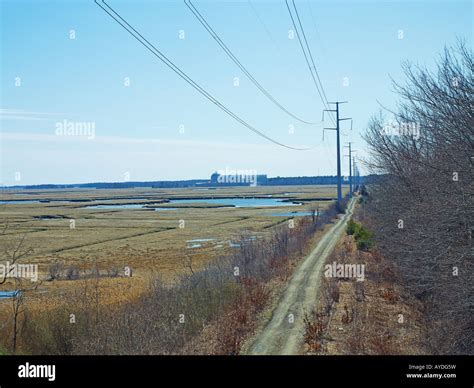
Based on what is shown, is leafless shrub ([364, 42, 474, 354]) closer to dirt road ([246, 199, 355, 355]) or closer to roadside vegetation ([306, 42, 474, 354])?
roadside vegetation ([306, 42, 474, 354])

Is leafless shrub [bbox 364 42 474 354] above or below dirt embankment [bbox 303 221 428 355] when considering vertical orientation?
above

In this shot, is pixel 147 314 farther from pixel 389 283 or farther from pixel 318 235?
pixel 318 235

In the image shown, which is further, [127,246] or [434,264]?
[127,246]

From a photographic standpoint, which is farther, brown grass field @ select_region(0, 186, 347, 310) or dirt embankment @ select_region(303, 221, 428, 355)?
brown grass field @ select_region(0, 186, 347, 310)

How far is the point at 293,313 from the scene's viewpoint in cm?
1700

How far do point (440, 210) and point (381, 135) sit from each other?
37.0 feet

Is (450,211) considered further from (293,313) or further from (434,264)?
(293,313)

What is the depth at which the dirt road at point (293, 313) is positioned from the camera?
44.1 ft

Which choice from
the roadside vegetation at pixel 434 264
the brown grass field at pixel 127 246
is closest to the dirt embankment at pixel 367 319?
the roadside vegetation at pixel 434 264

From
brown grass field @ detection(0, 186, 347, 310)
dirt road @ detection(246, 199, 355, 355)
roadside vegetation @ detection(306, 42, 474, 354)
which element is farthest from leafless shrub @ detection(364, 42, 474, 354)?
brown grass field @ detection(0, 186, 347, 310)

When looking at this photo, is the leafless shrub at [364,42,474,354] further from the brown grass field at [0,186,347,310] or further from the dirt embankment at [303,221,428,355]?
the brown grass field at [0,186,347,310]

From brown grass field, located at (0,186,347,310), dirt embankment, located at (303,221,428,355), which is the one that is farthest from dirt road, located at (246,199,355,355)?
brown grass field, located at (0,186,347,310)

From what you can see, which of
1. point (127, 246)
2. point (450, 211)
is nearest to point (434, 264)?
point (450, 211)

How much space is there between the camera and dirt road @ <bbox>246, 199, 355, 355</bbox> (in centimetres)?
1344
